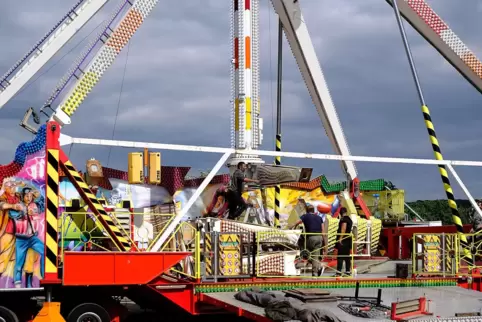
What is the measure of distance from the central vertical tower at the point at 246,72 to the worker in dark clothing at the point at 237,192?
27.6 inches

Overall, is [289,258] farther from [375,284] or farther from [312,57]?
[312,57]

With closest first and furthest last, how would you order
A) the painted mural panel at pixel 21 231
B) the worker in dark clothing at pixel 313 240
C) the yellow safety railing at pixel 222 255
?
the painted mural panel at pixel 21 231, the yellow safety railing at pixel 222 255, the worker in dark clothing at pixel 313 240

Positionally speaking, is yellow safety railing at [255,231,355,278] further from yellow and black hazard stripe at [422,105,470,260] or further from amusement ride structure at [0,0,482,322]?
yellow and black hazard stripe at [422,105,470,260]

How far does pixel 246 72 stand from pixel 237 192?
289cm

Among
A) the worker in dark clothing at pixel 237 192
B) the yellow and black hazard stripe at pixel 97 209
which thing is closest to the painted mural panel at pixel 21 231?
the yellow and black hazard stripe at pixel 97 209

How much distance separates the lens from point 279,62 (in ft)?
72.1

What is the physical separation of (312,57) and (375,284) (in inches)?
325

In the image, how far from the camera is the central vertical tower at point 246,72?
55.9 feet

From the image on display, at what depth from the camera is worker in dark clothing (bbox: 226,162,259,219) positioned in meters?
16.1

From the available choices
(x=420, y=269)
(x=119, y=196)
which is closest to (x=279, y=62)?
(x=119, y=196)

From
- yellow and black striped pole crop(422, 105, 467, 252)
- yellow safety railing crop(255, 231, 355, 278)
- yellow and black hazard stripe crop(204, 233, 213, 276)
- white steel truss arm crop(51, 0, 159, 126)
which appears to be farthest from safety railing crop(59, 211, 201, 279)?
yellow and black striped pole crop(422, 105, 467, 252)

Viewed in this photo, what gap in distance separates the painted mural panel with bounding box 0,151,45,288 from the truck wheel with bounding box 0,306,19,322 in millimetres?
517

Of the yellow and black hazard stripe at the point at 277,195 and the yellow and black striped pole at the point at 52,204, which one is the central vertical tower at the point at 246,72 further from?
the yellow and black striped pole at the point at 52,204

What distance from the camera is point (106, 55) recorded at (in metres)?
16.0
